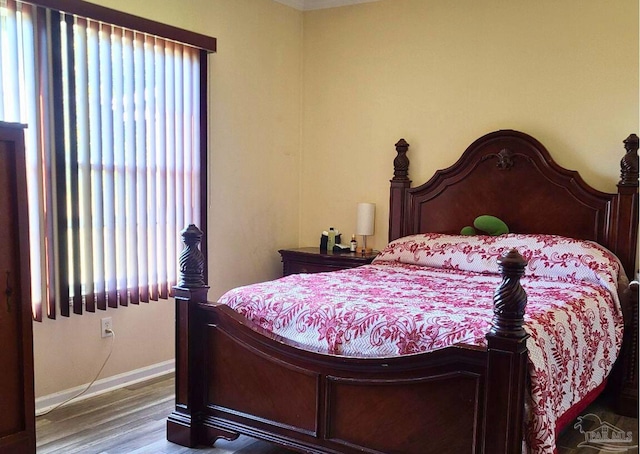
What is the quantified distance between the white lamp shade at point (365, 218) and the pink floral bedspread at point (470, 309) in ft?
2.43

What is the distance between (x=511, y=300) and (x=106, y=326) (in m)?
2.41

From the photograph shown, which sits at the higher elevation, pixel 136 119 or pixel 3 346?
pixel 136 119

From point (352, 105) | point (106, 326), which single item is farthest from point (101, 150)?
point (352, 105)

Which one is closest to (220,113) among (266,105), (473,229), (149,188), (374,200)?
(266,105)

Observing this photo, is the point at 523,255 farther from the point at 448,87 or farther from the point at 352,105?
the point at 352,105

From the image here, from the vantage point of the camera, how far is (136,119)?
3.43 metres

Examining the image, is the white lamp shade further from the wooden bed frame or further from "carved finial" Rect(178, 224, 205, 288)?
"carved finial" Rect(178, 224, 205, 288)

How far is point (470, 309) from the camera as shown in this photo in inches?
94.7

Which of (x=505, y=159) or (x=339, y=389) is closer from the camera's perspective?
(x=339, y=389)

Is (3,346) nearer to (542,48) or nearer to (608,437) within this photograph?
(608,437)

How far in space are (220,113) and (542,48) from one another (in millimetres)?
2145

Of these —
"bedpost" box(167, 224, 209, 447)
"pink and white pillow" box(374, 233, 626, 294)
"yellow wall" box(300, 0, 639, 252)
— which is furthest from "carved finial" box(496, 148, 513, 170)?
"bedpost" box(167, 224, 209, 447)

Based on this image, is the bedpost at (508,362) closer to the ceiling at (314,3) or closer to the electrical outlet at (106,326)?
the electrical outlet at (106,326)

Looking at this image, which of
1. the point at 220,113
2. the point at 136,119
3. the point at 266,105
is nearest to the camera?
the point at 136,119
